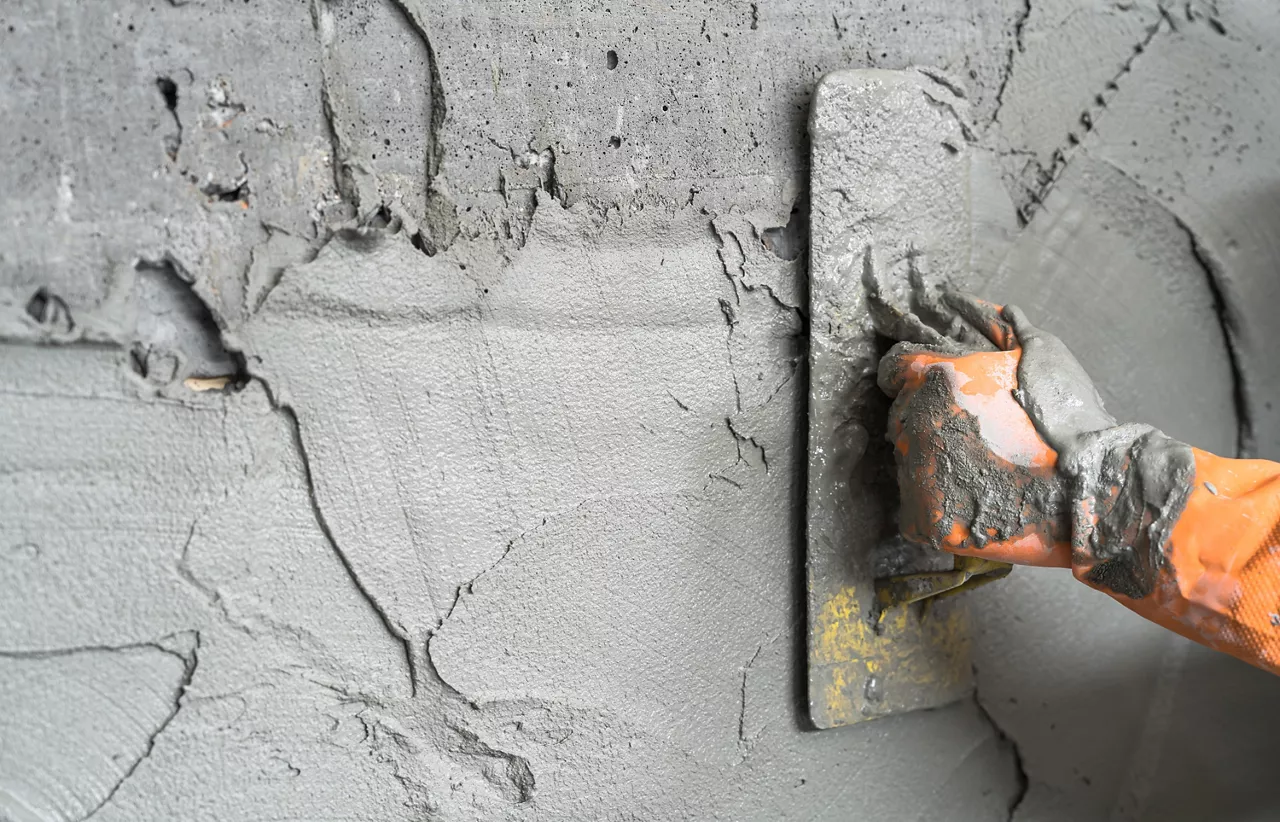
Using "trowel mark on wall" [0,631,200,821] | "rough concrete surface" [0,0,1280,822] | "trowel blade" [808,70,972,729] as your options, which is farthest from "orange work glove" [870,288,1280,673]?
"trowel mark on wall" [0,631,200,821]

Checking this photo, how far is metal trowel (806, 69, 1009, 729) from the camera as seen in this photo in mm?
1412

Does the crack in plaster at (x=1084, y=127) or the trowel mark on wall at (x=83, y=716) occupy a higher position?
the crack in plaster at (x=1084, y=127)

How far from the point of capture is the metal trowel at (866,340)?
1.41 m

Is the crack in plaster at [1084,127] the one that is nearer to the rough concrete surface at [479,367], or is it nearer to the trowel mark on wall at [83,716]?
the rough concrete surface at [479,367]

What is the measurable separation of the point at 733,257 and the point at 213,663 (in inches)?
36.4

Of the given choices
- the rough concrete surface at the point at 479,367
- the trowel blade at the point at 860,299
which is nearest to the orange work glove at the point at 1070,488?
the trowel blade at the point at 860,299

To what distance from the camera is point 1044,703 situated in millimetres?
1747

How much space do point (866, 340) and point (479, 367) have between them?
62 cm

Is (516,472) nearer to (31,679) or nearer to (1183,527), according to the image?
(31,679)

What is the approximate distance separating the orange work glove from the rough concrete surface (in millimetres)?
258

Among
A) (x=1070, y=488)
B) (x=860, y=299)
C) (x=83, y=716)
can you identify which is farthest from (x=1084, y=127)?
(x=83, y=716)

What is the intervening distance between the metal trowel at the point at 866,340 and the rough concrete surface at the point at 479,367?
5 cm

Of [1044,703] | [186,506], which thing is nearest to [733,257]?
[186,506]

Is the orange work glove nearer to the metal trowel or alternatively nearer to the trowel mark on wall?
the metal trowel
